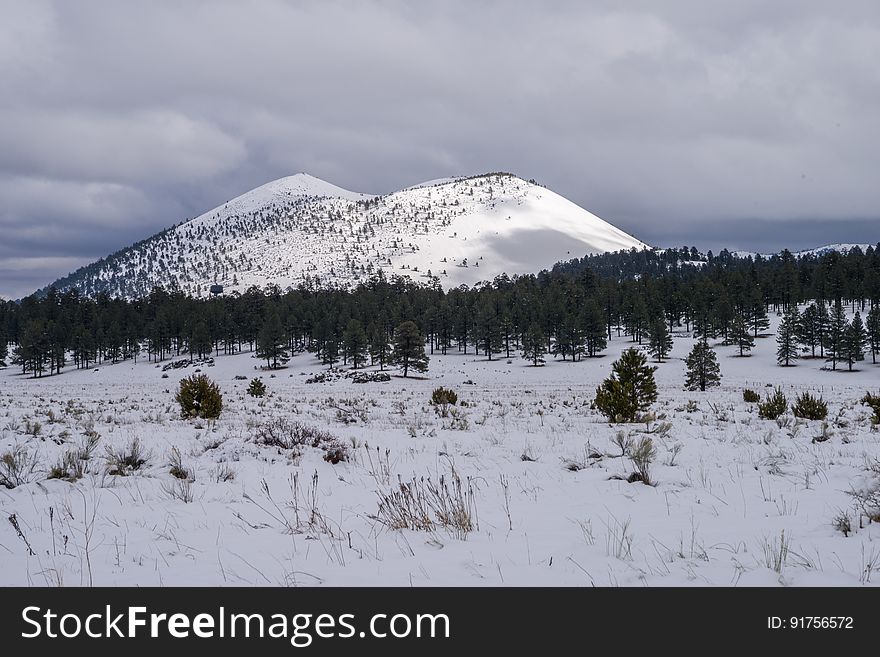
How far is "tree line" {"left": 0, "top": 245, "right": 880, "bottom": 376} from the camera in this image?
87188 mm

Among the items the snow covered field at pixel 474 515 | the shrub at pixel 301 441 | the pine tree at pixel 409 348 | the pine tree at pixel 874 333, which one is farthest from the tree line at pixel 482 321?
the snow covered field at pixel 474 515

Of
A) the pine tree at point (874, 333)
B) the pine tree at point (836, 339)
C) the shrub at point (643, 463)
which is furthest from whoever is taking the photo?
the pine tree at point (874, 333)

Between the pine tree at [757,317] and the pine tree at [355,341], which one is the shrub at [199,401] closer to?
the pine tree at [355,341]

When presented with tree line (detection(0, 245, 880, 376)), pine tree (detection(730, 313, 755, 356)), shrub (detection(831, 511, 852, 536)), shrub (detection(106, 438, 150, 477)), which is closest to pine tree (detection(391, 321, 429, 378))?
tree line (detection(0, 245, 880, 376))

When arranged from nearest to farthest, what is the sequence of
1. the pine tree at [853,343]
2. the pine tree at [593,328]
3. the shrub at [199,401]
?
the shrub at [199,401] → the pine tree at [853,343] → the pine tree at [593,328]

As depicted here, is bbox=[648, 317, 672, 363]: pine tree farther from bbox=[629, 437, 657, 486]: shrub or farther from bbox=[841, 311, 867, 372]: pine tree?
bbox=[629, 437, 657, 486]: shrub

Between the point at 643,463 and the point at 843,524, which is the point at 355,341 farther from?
the point at 843,524

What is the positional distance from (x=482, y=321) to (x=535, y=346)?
17.8m

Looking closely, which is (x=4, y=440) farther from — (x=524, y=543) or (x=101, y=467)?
(x=524, y=543)

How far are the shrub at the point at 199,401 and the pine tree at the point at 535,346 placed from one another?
69.9 meters

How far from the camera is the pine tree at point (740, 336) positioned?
→ 82.4m

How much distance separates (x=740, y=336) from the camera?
82.9 meters

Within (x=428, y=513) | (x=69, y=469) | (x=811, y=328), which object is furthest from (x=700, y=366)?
(x=811, y=328)
